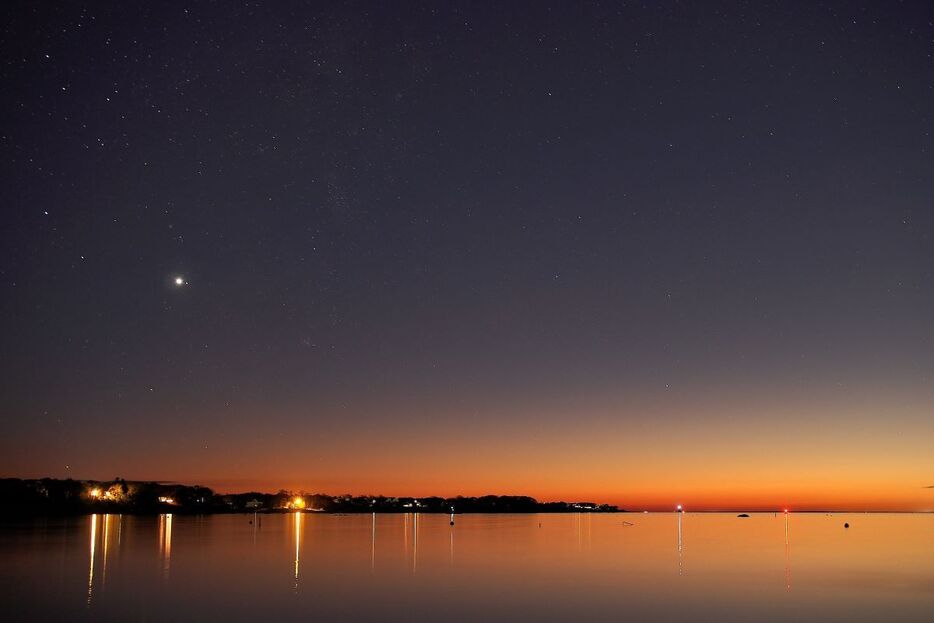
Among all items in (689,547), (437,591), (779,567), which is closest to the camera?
(437,591)

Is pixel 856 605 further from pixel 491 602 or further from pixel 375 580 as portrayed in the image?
pixel 375 580

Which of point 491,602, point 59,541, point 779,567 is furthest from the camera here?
point 59,541

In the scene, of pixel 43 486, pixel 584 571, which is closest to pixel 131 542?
pixel 584 571

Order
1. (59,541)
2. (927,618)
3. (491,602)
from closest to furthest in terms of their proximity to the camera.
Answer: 1. (927,618)
2. (491,602)
3. (59,541)

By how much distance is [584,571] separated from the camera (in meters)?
55.2

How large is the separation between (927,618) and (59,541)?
71.2 meters

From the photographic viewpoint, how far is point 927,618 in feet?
114

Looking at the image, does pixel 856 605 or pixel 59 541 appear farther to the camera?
pixel 59 541

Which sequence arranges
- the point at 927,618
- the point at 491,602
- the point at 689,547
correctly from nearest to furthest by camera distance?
the point at 927,618, the point at 491,602, the point at 689,547

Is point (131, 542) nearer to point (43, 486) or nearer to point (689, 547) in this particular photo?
point (689, 547)

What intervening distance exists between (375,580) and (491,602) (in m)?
11.6

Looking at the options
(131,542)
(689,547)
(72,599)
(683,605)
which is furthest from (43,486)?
(683,605)

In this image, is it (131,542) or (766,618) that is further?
(131,542)

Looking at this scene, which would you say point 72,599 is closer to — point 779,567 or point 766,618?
point 766,618
